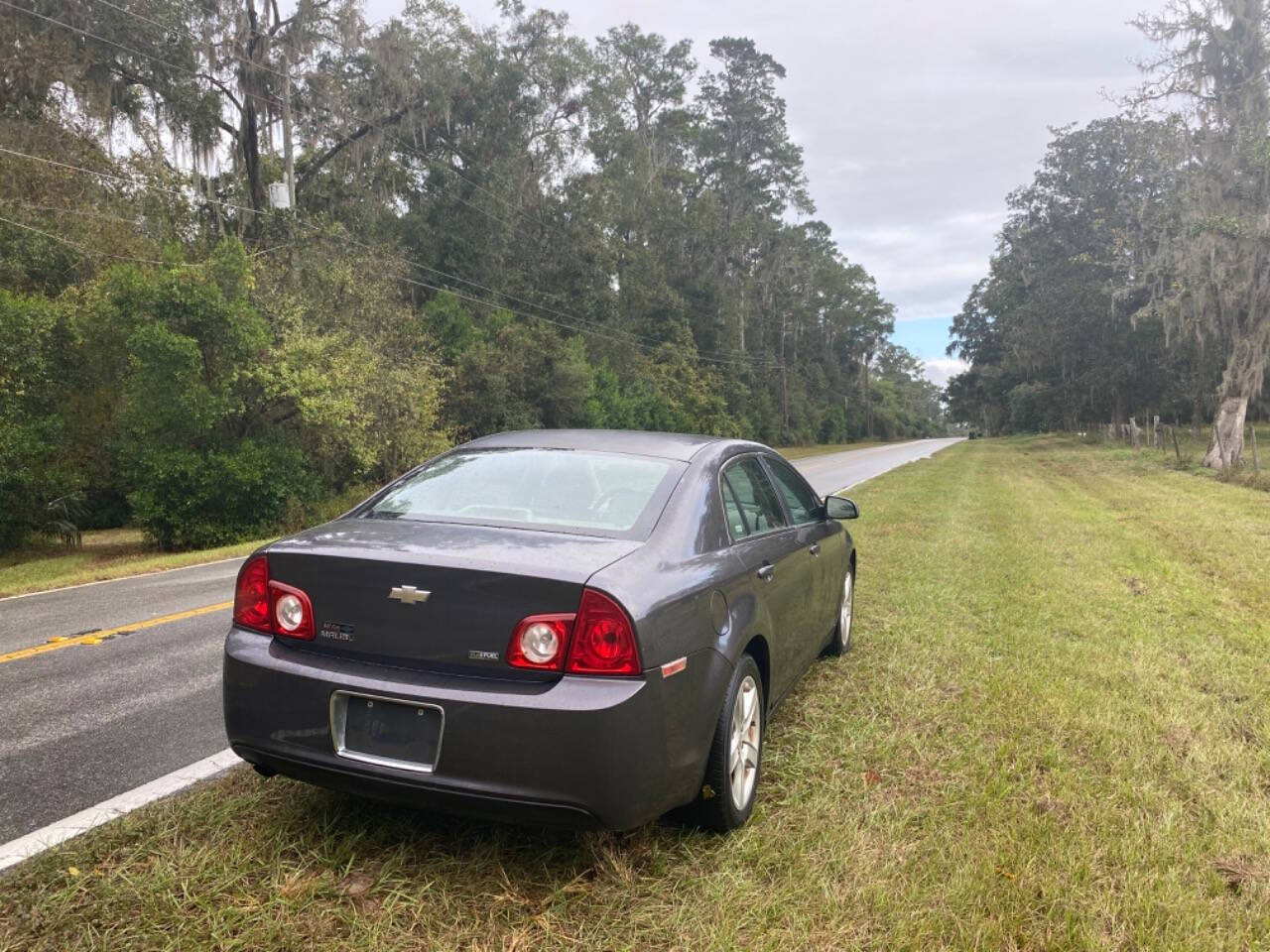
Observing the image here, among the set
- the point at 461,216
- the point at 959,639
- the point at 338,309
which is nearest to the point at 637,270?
the point at 461,216

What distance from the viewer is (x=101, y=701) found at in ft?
15.6

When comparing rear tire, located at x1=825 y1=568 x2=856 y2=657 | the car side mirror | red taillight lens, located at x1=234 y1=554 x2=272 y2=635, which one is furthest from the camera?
rear tire, located at x1=825 y1=568 x2=856 y2=657

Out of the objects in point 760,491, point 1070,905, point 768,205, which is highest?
point 768,205

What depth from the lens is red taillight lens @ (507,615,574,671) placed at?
266 centimetres

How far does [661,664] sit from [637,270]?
46001 millimetres

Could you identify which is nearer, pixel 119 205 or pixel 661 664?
pixel 661 664

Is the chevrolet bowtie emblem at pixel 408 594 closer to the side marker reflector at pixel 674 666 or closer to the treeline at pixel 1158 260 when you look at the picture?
the side marker reflector at pixel 674 666

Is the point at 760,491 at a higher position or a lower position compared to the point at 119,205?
lower

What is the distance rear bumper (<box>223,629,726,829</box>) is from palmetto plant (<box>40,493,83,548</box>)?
52.3 ft

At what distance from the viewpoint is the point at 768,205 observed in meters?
59.8

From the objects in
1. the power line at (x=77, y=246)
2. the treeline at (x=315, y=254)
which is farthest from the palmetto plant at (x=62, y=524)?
the power line at (x=77, y=246)

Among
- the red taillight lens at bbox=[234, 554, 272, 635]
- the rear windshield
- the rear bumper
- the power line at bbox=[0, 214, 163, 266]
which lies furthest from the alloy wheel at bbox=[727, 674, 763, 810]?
the power line at bbox=[0, 214, 163, 266]

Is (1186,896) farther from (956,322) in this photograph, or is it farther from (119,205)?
(956,322)

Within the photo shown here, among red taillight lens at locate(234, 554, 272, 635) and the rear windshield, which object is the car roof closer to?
the rear windshield
